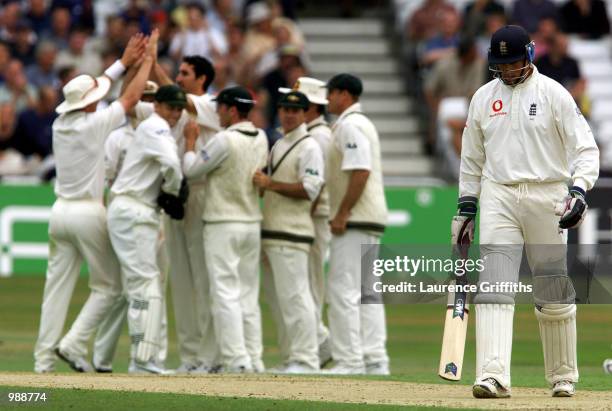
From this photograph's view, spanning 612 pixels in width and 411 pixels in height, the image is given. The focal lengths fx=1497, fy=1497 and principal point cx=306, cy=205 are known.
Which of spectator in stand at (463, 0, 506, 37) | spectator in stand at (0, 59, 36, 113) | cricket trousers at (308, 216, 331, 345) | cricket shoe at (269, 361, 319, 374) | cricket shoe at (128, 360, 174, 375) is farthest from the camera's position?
spectator in stand at (463, 0, 506, 37)

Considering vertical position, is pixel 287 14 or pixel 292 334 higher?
pixel 287 14

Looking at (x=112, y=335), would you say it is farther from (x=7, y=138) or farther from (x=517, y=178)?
(x=7, y=138)

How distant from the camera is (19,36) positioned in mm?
22703

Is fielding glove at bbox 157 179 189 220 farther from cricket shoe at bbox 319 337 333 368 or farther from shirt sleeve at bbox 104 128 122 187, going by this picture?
cricket shoe at bbox 319 337 333 368

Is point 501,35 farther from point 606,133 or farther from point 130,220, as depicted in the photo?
point 606,133

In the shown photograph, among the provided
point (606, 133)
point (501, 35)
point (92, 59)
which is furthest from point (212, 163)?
point (606, 133)

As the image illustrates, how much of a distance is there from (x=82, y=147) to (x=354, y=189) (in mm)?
2437

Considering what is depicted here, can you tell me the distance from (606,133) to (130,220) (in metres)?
12.9

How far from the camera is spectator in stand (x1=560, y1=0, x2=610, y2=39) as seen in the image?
25.1m

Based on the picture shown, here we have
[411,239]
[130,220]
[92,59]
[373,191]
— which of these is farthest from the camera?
[92,59]

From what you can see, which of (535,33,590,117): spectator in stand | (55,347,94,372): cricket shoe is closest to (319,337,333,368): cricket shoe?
(55,347,94,372): cricket shoe

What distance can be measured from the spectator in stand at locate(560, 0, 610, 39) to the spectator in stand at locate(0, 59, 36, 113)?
904 cm

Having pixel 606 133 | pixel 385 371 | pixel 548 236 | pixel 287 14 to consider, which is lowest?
pixel 385 371

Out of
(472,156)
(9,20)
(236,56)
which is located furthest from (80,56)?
(472,156)
